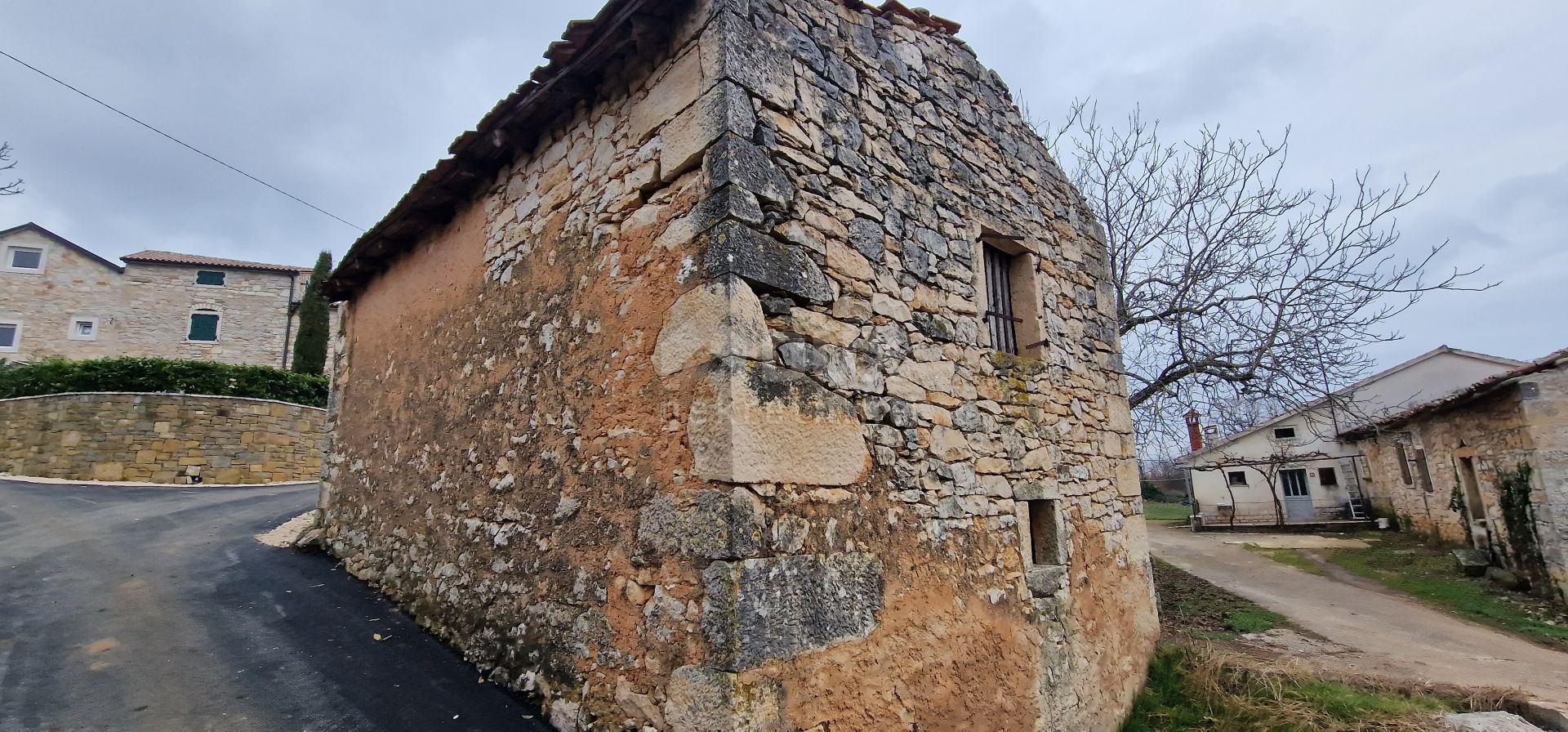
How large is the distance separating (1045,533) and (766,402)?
256 cm

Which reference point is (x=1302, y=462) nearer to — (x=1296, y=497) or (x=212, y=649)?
(x=1296, y=497)

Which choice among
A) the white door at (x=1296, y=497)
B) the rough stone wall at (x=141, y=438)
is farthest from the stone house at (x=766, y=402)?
the white door at (x=1296, y=497)

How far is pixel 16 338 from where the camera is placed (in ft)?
68.9

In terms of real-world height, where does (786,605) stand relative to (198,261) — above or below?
below

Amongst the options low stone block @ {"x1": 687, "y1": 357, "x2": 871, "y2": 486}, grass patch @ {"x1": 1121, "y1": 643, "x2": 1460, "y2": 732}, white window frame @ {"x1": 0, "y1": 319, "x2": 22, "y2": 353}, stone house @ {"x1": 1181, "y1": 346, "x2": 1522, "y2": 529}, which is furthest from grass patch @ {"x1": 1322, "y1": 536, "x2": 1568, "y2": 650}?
white window frame @ {"x1": 0, "y1": 319, "x2": 22, "y2": 353}

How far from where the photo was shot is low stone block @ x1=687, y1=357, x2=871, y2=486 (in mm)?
2703

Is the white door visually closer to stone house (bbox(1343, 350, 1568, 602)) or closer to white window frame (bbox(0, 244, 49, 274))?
stone house (bbox(1343, 350, 1568, 602))

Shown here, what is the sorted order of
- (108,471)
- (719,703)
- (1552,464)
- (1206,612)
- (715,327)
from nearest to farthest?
(719,703), (715,327), (1206,612), (1552,464), (108,471)

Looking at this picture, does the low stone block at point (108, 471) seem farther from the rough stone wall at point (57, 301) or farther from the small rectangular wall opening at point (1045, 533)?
the small rectangular wall opening at point (1045, 533)

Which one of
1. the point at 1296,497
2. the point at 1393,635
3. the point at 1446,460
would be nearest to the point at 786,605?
the point at 1393,635

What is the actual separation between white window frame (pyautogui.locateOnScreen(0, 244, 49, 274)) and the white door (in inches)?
1641

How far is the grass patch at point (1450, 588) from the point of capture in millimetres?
8117

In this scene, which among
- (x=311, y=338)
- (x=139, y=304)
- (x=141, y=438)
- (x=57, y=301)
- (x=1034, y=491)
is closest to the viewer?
(x=1034, y=491)

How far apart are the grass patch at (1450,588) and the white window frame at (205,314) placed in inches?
1228
